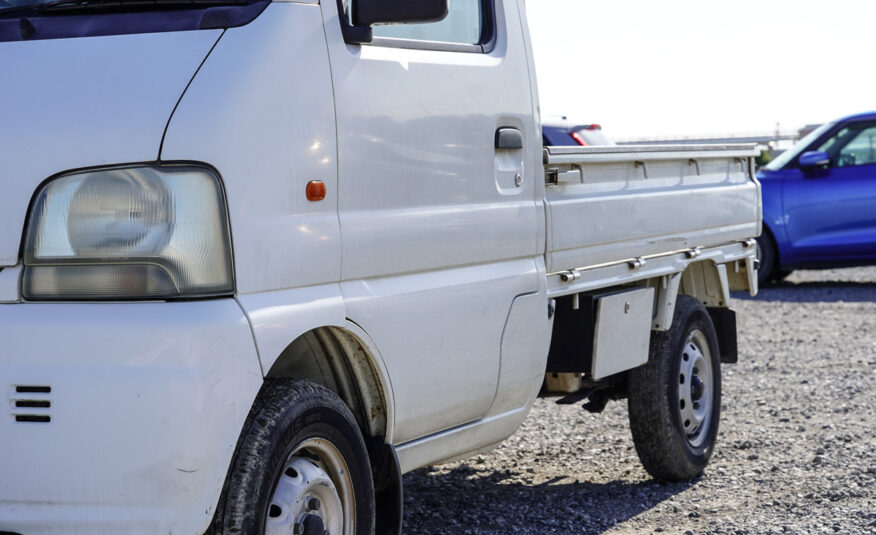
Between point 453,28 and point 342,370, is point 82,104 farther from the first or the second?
point 453,28

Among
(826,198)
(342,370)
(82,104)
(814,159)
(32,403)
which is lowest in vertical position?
(826,198)

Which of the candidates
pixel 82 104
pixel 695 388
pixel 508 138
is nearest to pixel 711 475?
pixel 695 388

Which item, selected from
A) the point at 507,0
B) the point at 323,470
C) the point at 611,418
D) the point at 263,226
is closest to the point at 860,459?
the point at 611,418

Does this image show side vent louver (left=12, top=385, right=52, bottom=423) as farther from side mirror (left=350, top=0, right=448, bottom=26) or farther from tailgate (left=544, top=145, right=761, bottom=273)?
tailgate (left=544, top=145, right=761, bottom=273)

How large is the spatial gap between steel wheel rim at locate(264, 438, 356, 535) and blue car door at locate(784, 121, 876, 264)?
A: 10722mm

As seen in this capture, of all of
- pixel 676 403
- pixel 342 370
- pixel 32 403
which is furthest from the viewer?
pixel 676 403

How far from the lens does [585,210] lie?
4.56 m

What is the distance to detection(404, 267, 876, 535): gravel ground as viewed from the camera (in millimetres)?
4906

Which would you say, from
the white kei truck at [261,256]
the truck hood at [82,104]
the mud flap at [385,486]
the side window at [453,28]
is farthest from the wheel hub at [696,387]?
the truck hood at [82,104]

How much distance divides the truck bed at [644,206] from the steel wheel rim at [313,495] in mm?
1320

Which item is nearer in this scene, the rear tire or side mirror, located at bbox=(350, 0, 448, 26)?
side mirror, located at bbox=(350, 0, 448, 26)

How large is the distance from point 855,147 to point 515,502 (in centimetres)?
922

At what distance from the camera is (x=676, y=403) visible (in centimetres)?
546

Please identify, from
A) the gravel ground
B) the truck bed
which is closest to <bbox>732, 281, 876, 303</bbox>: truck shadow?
the gravel ground
